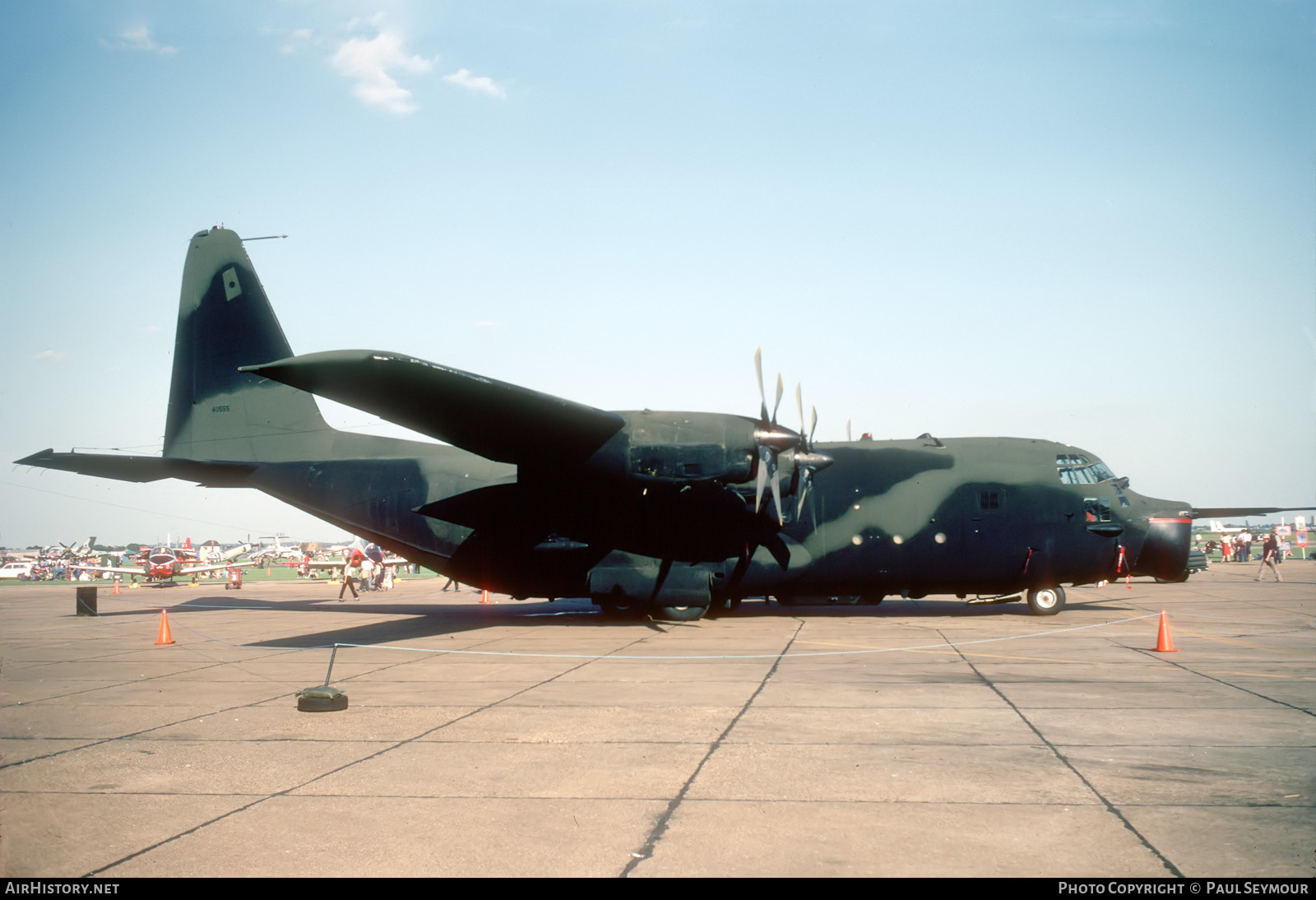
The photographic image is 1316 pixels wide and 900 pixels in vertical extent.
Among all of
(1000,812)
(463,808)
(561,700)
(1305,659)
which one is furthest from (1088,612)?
(463,808)

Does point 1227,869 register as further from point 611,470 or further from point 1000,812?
point 611,470

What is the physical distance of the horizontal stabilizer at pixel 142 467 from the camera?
18125mm

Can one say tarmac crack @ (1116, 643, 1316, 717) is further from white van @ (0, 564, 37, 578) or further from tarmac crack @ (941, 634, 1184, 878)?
white van @ (0, 564, 37, 578)

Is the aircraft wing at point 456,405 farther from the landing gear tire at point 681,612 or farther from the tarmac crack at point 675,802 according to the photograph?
the tarmac crack at point 675,802

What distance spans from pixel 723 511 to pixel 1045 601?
7529 mm

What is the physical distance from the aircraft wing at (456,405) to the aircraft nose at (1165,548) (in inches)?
458

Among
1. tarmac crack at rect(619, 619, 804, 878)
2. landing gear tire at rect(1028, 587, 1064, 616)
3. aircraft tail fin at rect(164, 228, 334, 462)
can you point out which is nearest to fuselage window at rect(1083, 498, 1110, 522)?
landing gear tire at rect(1028, 587, 1064, 616)

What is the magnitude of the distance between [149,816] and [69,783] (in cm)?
140

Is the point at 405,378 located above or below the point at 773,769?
above

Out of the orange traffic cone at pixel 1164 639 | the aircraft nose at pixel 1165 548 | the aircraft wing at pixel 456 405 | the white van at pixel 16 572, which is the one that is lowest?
the white van at pixel 16 572

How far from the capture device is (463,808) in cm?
602

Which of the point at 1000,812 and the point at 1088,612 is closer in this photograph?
the point at 1000,812

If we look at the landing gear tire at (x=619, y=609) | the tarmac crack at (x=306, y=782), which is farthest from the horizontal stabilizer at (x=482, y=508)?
the tarmac crack at (x=306, y=782)

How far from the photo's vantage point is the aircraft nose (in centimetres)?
1902
